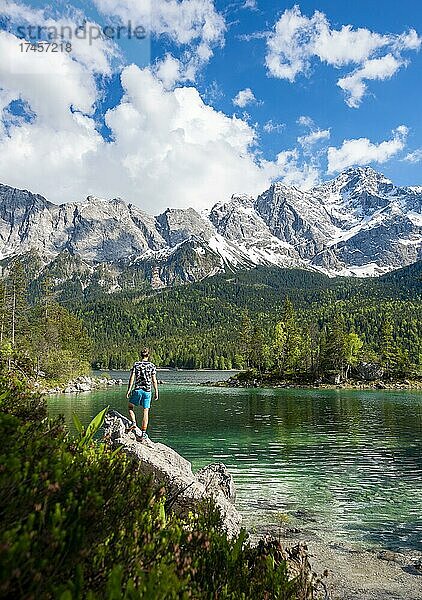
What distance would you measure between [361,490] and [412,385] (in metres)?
89.7

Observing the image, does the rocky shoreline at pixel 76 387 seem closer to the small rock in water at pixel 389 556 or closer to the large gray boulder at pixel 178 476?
the large gray boulder at pixel 178 476

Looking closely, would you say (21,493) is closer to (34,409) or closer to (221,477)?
(34,409)

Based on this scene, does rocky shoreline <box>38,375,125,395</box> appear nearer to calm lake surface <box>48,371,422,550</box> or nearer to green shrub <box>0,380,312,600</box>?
calm lake surface <box>48,371,422,550</box>

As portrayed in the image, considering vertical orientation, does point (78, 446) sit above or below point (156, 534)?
above

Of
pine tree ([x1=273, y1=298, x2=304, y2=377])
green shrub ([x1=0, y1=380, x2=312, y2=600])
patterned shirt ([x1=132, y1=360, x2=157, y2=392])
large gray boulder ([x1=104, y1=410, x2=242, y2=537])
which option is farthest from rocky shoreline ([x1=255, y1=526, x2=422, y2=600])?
pine tree ([x1=273, y1=298, x2=304, y2=377])

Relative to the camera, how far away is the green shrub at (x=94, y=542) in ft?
10.8

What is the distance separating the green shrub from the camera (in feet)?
10.8

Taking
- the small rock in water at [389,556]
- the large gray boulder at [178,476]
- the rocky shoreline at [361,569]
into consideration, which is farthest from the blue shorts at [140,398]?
the small rock in water at [389,556]

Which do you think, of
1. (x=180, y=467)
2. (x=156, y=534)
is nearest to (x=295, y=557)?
(x=180, y=467)

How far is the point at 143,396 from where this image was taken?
1869 centimetres

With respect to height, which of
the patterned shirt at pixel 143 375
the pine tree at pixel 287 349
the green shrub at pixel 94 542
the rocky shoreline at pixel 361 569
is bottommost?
the rocky shoreline at pixel 361 569

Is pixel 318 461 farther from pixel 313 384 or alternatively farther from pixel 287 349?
pixel 287 349

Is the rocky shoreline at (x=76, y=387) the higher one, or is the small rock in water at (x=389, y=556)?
the rocky shoreline at (x=76, y=387)

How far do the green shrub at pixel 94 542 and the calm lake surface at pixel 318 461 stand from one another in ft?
37.4
